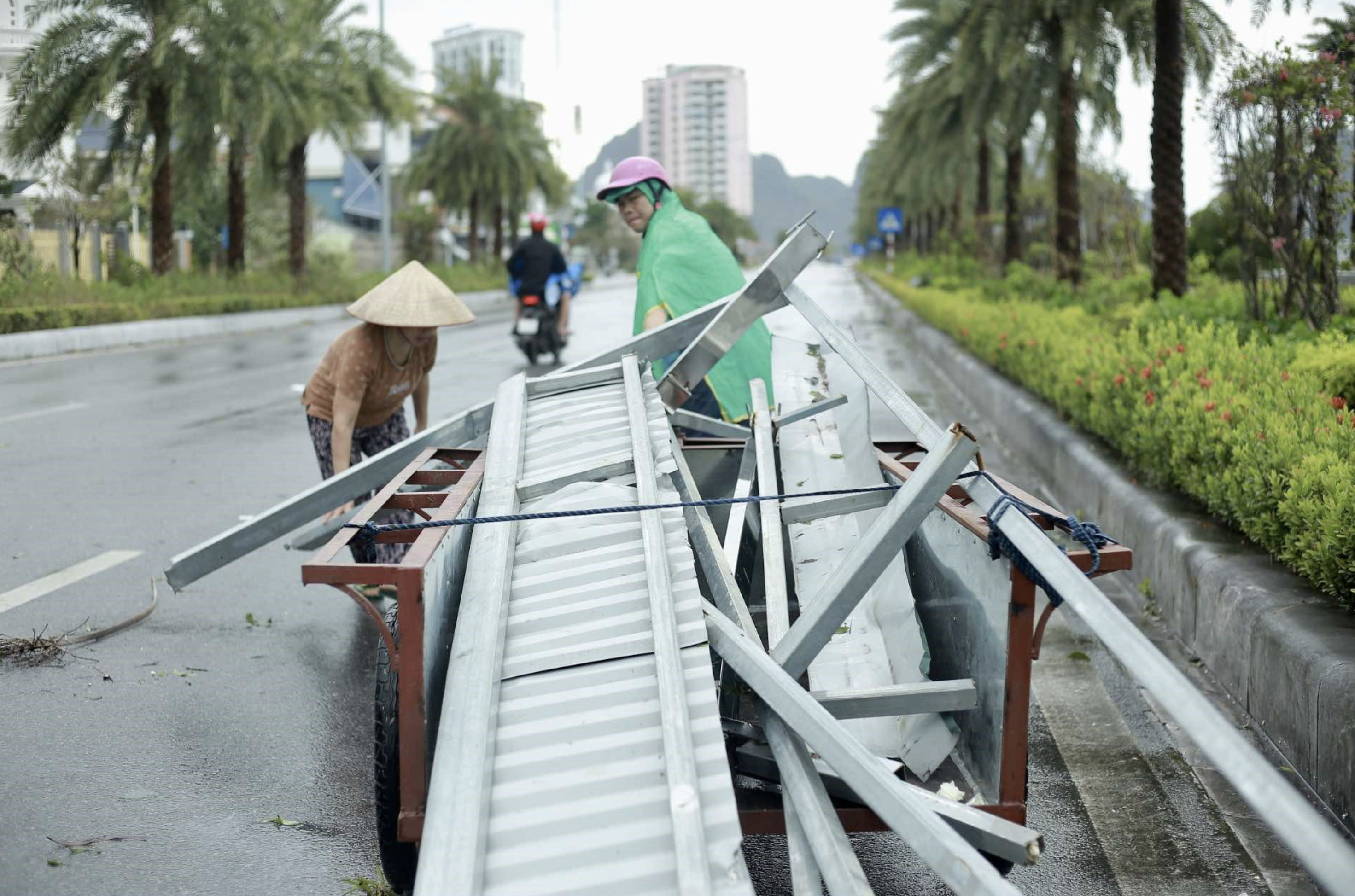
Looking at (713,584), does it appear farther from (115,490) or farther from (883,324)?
(883,324)

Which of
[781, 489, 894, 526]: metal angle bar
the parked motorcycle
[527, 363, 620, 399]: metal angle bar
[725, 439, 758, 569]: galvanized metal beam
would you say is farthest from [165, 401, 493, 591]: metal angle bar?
the parked motorcycle

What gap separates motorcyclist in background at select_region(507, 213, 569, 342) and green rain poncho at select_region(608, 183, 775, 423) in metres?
11.4

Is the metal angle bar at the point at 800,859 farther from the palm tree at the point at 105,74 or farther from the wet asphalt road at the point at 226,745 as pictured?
the palm tree at the point at 105,74

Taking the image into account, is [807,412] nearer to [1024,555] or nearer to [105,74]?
[1024,555]

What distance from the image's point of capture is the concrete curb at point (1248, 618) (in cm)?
363

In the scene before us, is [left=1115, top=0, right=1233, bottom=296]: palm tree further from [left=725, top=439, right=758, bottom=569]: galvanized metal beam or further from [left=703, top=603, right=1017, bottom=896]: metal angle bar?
[left=703, top=603, right=1017, bottom=896]: metal angle bar

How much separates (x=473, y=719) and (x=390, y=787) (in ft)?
1.90

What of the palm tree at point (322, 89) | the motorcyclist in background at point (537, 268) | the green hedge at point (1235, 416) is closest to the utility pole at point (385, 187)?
the palm tree at point (322, 89)

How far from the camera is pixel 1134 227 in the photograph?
72.3 feet

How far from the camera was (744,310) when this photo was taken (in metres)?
4.35

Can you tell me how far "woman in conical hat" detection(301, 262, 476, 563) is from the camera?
5227 millimetres

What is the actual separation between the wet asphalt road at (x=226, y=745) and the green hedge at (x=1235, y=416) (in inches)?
28.2

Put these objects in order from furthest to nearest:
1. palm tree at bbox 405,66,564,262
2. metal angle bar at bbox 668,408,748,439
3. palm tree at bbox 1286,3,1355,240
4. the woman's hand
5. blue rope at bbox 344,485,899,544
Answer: palm tree at bbox 405,66,564,262, palm tree at bbox 1286,3,1355,240, metal angle bar at bbox 668,408,748,439, the woman's hand, blue rope at bbox 344,485,899,544

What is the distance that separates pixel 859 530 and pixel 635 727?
1.58 meters
